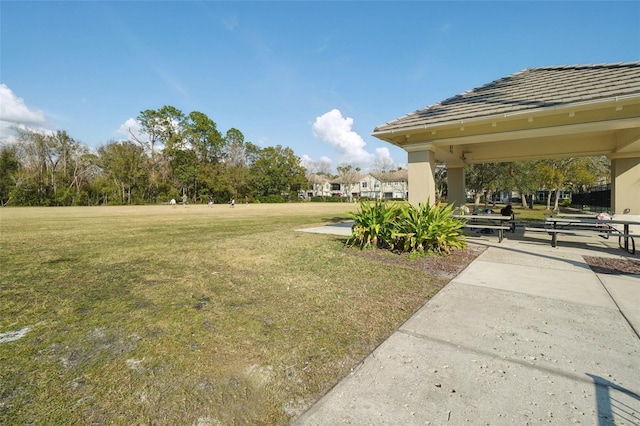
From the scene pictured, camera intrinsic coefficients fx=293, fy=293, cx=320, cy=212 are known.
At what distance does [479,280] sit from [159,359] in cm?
473

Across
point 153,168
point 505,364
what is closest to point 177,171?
point 153,168

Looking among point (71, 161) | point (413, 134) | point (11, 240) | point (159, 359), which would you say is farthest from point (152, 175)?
point (159, 359)

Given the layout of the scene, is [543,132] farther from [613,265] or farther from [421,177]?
[613,265]

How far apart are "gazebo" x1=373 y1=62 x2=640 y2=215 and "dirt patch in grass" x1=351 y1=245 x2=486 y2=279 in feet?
8.55

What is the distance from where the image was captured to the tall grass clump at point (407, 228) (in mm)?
6770

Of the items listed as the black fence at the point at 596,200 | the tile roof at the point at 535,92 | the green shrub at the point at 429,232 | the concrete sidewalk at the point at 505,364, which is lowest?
the concrete sidewalk at the point at 505,364

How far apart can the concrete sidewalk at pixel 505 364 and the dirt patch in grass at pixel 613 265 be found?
3.51 ft

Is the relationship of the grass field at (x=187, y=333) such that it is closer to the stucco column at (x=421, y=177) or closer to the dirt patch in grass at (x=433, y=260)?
the dirt patch in grass at (x=433, y=260)

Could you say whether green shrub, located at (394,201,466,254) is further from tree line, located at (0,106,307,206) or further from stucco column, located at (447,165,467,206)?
tree line, located at (0,106,307,206)

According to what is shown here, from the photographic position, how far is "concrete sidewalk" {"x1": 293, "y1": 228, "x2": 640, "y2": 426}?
196 centimetres

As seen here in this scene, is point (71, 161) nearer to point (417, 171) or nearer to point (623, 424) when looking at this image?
point (417, 171)

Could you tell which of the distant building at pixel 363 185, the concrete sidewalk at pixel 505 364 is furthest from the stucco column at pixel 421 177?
the distant building at pixel 363 185

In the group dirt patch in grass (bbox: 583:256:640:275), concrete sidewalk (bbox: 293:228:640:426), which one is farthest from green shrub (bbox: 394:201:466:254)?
dirt patch in grass (bbox: 583:256:640:275)

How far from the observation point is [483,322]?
335 centimetres
